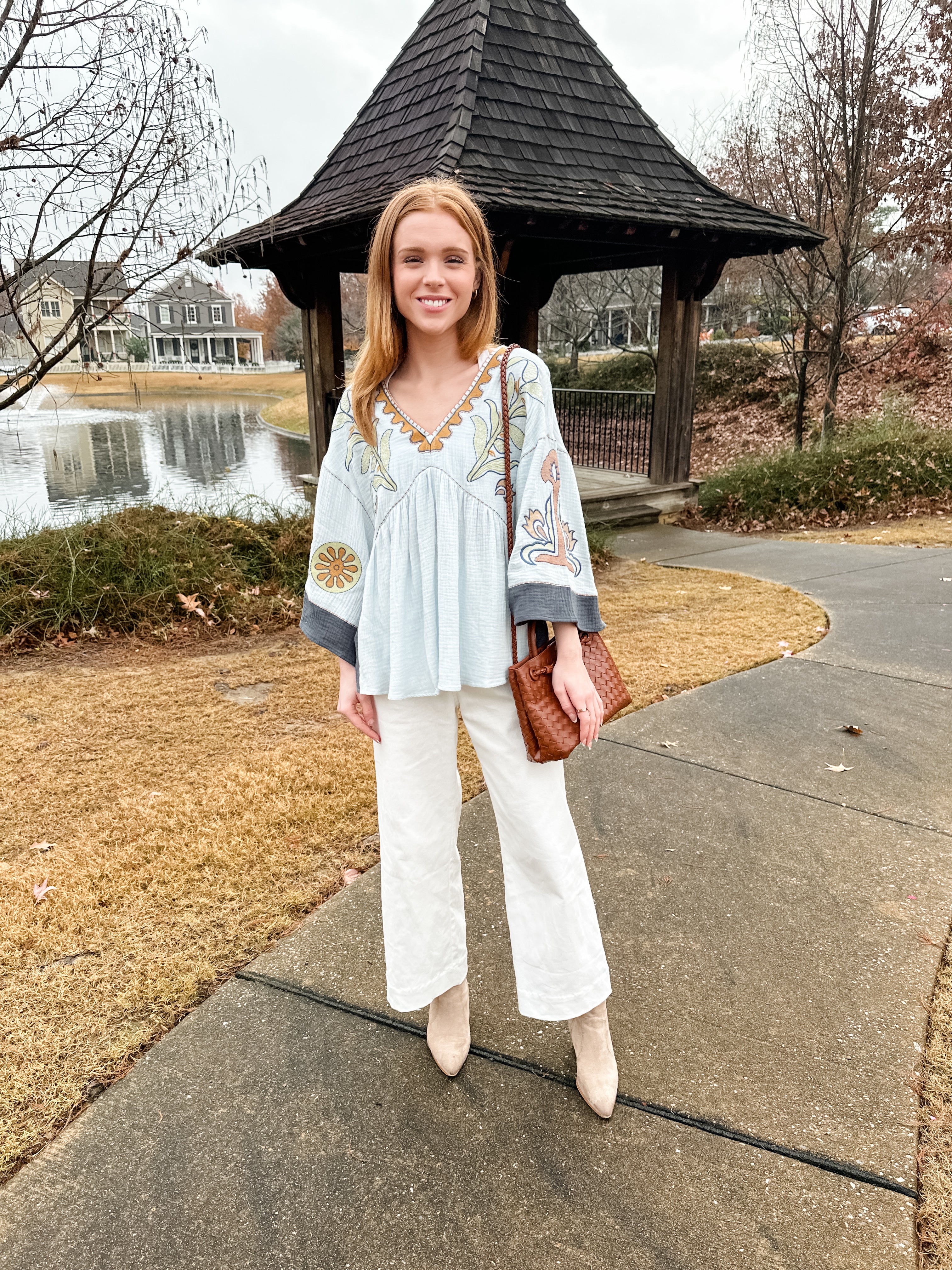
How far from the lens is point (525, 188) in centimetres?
669

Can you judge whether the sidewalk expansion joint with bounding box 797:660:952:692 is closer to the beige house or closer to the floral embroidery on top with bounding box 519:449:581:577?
the floral embroidery on top with bounding box 519:449:581:577

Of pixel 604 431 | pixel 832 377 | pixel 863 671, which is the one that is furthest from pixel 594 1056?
pixel 604 431

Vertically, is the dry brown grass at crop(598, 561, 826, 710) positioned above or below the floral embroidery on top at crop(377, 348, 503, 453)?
below

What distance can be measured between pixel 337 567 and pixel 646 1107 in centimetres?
130

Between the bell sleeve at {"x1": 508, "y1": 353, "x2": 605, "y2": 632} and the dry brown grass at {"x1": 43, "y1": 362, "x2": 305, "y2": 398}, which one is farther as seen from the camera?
the dry brown grass at {"x1": 43, "y1": 362, "x2": 305, "y2": 398}

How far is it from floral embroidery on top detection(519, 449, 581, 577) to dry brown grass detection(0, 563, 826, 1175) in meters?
1.46

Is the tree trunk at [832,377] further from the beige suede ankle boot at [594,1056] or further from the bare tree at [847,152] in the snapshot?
the beige suede ankle boot at [594,1056]

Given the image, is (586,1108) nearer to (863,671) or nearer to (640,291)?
(863,671)

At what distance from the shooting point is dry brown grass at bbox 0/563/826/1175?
6.84 ft

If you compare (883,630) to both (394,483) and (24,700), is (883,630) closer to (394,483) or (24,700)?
(394,483)

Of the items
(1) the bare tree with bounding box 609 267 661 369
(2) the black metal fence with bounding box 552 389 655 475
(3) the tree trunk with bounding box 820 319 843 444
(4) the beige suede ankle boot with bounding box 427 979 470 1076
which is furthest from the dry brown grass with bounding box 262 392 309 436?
(4) the beige suede ankle boot with bounding box 427 979 470 1076

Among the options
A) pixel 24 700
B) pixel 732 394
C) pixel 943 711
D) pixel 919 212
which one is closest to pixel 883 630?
pixel 943 711

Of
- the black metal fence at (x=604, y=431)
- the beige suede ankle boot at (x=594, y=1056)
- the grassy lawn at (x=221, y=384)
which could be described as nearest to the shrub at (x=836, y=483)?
the black metal fence at (x=604, y=431)

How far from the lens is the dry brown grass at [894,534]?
302 inches
